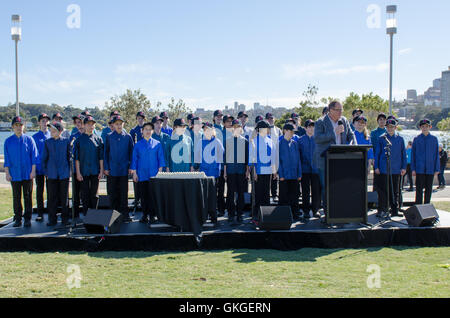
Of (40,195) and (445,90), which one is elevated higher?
(445,90)

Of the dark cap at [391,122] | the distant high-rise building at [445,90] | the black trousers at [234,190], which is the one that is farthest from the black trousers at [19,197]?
the distant high-rise building at [445,90]

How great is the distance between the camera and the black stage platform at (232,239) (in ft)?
20.8

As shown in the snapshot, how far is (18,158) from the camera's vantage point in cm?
731

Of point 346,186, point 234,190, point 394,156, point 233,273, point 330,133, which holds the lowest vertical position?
point 233,273

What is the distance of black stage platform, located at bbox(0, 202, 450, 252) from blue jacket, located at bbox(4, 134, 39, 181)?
1165 mm

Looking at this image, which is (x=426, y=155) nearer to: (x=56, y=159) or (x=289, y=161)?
(x=289, y=161)

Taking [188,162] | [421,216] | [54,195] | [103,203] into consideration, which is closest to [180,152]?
[188,162]

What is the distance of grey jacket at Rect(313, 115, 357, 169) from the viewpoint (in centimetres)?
668

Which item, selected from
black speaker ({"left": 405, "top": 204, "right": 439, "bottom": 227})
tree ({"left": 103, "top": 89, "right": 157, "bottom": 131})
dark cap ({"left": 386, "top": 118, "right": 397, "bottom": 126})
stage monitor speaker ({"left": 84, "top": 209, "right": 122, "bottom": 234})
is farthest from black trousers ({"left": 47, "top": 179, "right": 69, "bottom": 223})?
tree ({"left": 103, "top": 89, "right": 157, "bottom": 131})

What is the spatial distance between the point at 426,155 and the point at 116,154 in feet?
20.0

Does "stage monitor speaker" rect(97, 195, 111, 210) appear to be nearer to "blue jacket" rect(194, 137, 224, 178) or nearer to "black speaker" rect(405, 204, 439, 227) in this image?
"blue jacket" rect(194, 137, 224, 178)
